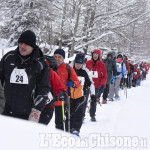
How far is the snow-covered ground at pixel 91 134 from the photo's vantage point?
147cm

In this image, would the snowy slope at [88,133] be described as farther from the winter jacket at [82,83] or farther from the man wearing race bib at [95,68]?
the winter jacket at [82,83]

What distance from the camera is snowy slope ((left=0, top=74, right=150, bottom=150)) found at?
4.80 feet

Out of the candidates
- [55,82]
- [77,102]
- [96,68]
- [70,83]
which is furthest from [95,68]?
[55,82]

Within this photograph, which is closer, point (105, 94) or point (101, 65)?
point (101, 65)

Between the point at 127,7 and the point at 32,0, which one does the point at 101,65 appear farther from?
the point at 32,0

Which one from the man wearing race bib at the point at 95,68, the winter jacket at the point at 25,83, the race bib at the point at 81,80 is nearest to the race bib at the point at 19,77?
the winter jacket at the point at 25,83

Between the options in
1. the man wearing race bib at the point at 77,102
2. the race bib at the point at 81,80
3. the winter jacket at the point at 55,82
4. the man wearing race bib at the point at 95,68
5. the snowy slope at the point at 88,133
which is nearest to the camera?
the snowy slope at the point at 88,133

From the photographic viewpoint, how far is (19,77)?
276cm

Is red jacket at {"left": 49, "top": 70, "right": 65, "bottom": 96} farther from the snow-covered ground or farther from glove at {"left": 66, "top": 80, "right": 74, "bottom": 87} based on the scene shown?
glove at {"left": 66, "top": 80, "right": 74, "bottom": 87}

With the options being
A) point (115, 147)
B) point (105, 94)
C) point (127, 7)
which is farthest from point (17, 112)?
point (127, 7)

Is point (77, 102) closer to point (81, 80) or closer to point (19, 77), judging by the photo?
point (81, 80)

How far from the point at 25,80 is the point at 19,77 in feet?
0.26

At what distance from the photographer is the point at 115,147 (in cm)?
414

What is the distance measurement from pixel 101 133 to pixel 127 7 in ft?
34.3
